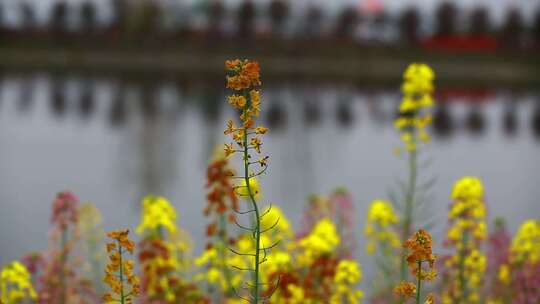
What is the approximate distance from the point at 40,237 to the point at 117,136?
16.3 metres

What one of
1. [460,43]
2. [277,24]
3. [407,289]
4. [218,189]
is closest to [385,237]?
[218,189]

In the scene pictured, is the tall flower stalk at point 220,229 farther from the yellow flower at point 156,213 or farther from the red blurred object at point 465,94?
the red blurred object at point 465,94

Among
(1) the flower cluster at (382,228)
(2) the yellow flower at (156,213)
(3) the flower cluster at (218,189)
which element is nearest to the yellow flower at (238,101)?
(2) the yellow flower at (156,213)

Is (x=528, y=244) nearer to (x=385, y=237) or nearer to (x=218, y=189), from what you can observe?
(x=385, y=237)

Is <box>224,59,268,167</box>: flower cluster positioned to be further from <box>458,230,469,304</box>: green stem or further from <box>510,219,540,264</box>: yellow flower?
<box>510,219,540,264</box>: yellow flower

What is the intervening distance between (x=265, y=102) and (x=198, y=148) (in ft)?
66.7

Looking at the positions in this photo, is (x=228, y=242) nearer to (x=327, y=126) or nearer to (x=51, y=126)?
(x=51, y=126)

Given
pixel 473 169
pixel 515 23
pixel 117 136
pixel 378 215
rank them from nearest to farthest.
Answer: pixel 378 215, pixel 473 169, pixel 117 136, pixel 515 23

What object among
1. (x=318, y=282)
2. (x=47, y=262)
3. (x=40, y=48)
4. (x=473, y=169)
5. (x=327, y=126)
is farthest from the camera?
(x=40, y=48)

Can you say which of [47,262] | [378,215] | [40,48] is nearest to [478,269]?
[378,215]

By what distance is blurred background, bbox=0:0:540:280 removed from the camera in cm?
2161

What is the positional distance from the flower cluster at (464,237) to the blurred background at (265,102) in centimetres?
152

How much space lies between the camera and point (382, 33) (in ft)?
352

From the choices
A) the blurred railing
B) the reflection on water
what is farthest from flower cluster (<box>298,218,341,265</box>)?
the blurred railing
